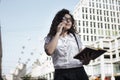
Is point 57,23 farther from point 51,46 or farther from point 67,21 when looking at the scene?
point 51,46

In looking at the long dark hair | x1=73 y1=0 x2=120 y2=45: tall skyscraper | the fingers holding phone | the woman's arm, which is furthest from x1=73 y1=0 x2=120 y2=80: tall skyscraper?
the woman's arm

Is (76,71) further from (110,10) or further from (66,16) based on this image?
(110,10)

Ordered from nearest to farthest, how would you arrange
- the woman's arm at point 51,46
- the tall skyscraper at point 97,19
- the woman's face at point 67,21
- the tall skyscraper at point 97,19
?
the woman's arm at point 51,46
the woman's face at point 67,21
the tall skyscraper at point 97,19
the tall skyscraper at point 97,19

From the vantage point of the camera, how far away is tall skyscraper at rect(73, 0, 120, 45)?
8556 cm

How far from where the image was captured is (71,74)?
345 centimetres

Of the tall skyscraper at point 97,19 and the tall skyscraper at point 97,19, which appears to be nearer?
the tall skyscraper at point 97,19

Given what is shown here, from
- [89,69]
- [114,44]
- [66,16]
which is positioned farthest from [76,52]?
[89,69]

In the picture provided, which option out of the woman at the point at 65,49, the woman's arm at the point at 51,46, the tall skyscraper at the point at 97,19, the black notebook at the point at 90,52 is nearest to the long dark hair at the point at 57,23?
the woman at the point at 65,49

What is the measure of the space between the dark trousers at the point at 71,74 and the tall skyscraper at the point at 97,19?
262 feet

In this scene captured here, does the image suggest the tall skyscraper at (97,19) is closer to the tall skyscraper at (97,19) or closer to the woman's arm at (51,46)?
the tall skyscraper at (97,19)

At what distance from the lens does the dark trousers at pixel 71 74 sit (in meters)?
3.44

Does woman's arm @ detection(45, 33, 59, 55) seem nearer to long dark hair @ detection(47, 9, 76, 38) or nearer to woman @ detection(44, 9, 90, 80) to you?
woman @ detection(44, 9, 90, 80)

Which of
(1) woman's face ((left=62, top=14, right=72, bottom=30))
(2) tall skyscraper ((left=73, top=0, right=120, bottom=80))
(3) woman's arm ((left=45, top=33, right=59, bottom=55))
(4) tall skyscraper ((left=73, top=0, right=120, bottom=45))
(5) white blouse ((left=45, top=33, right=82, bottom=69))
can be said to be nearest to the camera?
(3) woman's arm ((left=45, top=33, right=59, bottom=55))

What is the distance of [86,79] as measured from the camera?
3428mm
